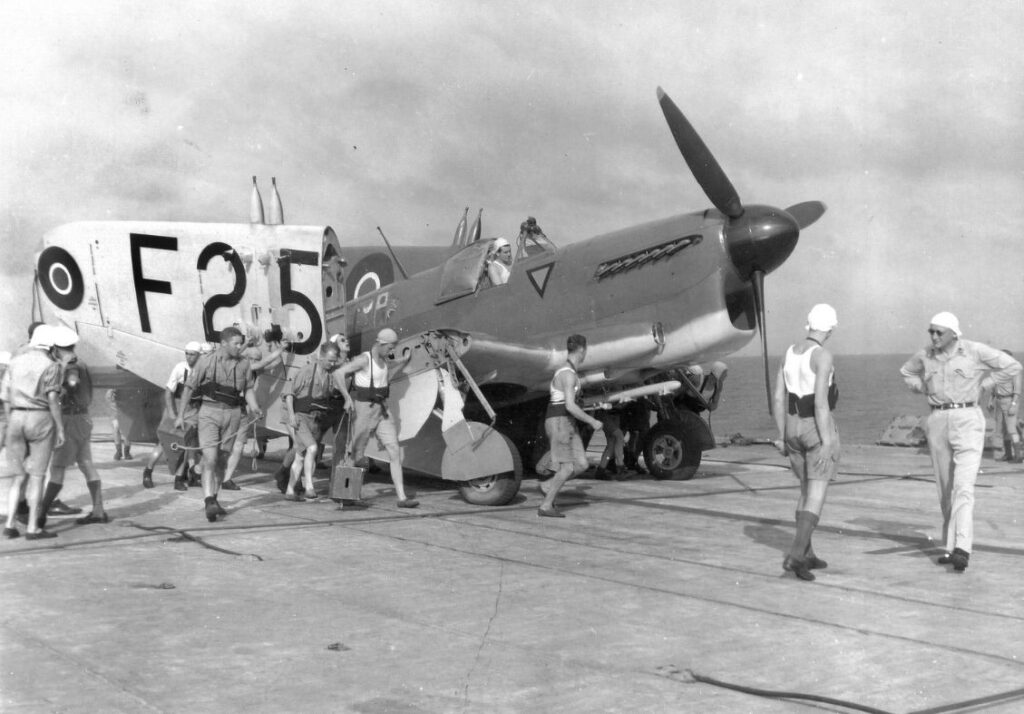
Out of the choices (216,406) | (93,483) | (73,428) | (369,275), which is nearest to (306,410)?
(216,406)

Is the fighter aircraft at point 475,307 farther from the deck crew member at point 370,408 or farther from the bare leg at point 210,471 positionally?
the bare leg at point 210,471

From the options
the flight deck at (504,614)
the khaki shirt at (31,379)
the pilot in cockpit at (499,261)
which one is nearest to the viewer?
the flight deck at (504,614)

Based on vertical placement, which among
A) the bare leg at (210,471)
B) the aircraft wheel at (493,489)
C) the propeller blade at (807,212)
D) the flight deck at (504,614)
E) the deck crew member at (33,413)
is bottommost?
the flight deck at (504,614)

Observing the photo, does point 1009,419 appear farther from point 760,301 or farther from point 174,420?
point 174,420

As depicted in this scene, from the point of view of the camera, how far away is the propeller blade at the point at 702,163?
9.51 meters

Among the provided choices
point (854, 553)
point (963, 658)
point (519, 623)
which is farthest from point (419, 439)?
point (963, 658)

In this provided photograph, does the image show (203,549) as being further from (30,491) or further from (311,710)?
(311,710)

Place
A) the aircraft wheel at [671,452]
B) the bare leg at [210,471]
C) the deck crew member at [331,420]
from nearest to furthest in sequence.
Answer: the bare leg at [210,471]
the deck crew member at [331,420]
the aircraft wheel at [671,452]

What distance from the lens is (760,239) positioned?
9.43 meters

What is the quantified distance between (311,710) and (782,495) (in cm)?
753

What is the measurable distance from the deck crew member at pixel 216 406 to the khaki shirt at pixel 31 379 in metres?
1.35

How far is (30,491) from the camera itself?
7.29m

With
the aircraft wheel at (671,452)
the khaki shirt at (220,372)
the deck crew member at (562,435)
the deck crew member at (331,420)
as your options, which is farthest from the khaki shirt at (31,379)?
the aircraft wheel at (671,452)

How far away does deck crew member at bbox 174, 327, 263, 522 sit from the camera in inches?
330
